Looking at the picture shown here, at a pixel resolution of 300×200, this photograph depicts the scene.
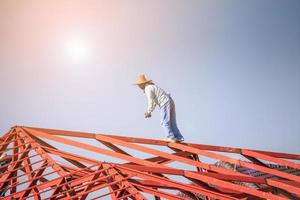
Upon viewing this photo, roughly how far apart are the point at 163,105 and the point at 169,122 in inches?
21.9

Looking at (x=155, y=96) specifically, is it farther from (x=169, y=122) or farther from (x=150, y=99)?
(x=169, y=122)

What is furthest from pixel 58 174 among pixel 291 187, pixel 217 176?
pixel 291 187

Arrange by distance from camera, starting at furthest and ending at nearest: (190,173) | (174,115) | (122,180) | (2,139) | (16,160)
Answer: (174,115)
(2,139)
(16,160)
(190,173)
(122,180)

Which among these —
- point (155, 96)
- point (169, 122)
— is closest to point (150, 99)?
point (155, 96)

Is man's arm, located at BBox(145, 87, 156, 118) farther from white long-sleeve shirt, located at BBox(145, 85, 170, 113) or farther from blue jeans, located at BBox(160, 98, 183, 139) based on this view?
blue jeans, located at BBox(160, 98, 183, 139)

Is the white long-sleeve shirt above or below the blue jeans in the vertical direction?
above

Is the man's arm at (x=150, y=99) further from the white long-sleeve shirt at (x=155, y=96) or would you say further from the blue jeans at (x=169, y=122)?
the blue jeans at (x=169, y=122)

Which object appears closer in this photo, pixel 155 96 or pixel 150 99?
pixel 150 99

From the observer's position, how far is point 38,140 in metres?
9.51

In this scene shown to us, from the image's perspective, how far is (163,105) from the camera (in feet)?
34.2

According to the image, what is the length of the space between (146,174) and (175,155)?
2208 mm

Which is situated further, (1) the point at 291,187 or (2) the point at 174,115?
(2) the point at 174,115

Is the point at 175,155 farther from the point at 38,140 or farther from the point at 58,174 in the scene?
the point at 38,140

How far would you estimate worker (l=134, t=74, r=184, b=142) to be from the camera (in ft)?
33.8
